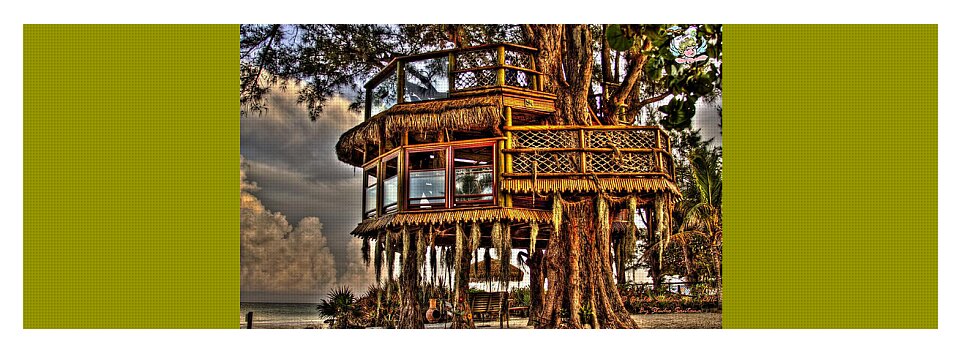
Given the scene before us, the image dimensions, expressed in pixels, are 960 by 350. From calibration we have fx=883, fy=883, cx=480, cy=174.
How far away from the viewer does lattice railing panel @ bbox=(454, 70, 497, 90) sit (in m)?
10.6

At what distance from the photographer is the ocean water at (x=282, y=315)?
9672 mm

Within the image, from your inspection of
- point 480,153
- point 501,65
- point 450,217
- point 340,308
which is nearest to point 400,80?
point 501,65

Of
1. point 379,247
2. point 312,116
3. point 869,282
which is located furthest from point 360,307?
point 869,282

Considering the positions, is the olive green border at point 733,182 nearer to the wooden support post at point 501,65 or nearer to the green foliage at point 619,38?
the wooden support post at point 501,65

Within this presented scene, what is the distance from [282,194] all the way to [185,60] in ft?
5.89

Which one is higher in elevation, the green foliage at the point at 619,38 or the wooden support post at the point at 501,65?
the wooden support post at the point at 501,65

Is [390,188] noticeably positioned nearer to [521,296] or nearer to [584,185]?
[521,296]

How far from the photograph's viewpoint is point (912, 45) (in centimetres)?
924

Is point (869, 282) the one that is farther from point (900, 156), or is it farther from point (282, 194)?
point (282, 194)

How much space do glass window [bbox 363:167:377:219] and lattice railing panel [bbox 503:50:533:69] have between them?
7.20 feet

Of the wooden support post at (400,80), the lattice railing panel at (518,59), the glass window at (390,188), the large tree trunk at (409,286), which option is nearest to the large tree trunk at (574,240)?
the lattice railing panel at (518,59)

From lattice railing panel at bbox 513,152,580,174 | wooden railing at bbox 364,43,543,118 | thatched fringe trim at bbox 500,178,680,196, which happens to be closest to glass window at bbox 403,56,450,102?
wooden railing at bbox 364,43,543,118

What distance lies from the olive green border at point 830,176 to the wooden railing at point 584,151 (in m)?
1.09

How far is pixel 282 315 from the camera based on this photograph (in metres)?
9.98
